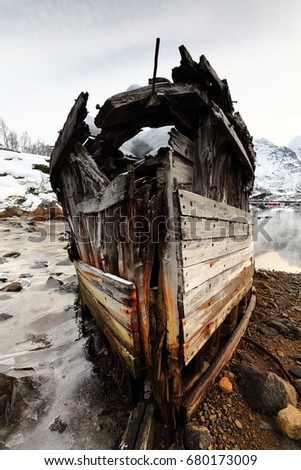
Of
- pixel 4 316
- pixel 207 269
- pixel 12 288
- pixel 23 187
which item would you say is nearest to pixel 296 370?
pixel 207 269

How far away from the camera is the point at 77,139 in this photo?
3383 mm

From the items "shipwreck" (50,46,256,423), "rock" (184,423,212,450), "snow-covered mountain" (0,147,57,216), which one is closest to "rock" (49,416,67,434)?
"shipwreck" (50,46,256,423)

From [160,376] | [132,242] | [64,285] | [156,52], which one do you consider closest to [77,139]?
[156,52]

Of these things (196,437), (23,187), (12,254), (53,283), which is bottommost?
(196,437)

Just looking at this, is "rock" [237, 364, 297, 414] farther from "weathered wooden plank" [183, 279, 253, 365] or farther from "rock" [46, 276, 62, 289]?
"rock" [46, 276, 62, 289]

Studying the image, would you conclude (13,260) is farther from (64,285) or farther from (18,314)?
(18,314)

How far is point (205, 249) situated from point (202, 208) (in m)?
0.46

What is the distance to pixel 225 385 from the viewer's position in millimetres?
2967

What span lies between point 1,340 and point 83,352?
167cm

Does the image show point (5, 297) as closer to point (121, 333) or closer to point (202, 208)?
point (121, 333)

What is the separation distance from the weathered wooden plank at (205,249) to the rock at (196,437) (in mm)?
1714

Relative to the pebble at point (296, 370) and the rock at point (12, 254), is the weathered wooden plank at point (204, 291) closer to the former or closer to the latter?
the pebble at point (296, 370)

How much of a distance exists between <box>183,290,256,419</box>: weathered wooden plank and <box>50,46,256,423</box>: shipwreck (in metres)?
0.01

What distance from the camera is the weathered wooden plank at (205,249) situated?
2.12 m
